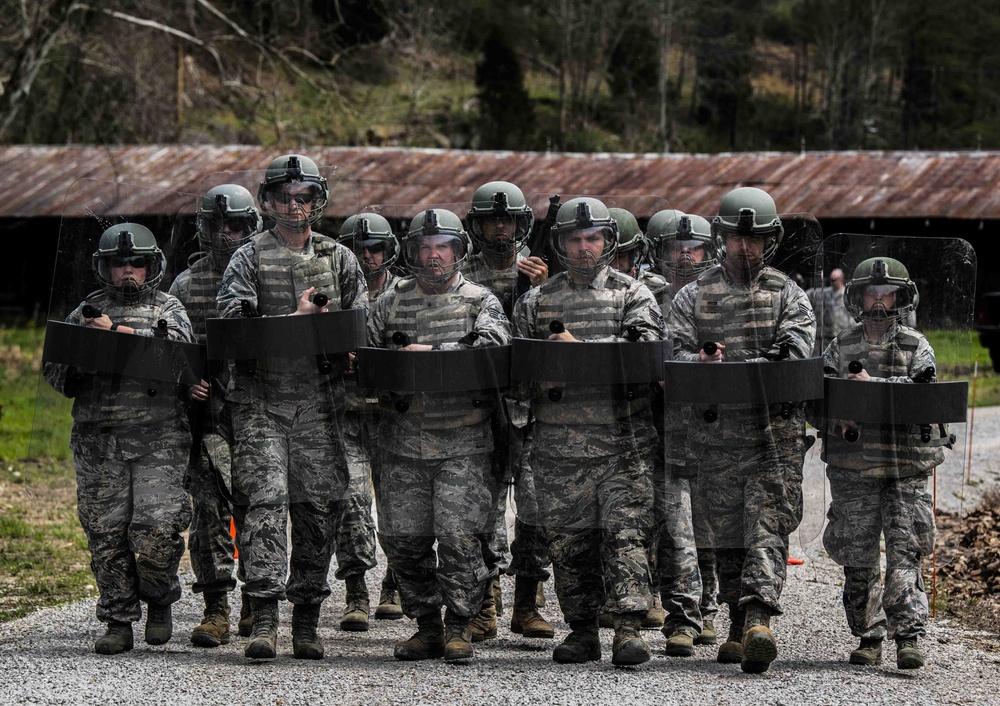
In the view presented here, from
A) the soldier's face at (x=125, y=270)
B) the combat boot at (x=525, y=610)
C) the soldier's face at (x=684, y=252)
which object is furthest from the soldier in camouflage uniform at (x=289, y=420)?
the soldier's face at (x=684, y=252)

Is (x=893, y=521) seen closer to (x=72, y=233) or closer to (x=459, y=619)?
(x=459, y=619)

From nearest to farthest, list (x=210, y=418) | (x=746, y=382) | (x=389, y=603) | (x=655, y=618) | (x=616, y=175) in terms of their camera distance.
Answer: (x=746, y=382) → (x=210, y=418) → (x=655, y=618) → (x=389, y=603) → (x=616, y=175)

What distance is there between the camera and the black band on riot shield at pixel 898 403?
6645 mm

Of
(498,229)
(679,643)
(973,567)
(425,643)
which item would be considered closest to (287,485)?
(425,643)

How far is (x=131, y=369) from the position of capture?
6773 millimetres

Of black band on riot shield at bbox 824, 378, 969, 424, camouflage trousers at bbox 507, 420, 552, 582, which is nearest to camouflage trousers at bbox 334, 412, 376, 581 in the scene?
camouflage trousers at bbox 507, 420, 552, 582

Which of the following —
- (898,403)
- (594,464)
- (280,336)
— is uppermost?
(280,336)

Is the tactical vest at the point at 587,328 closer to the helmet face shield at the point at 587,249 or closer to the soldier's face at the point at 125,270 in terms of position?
the helmet face shield at the point at 587,249

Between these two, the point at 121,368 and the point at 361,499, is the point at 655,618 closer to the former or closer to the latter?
the point at 361,499

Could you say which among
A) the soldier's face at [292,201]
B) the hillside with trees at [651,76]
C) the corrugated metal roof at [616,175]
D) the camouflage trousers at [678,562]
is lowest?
the camouflage trousers at [678,562]

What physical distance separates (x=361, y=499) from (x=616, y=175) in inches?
809

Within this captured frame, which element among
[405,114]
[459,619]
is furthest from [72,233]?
Result: [405,114]

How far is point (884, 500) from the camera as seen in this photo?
22.0 feet

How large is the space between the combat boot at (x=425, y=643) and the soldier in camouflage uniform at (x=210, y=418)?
3.48ft
